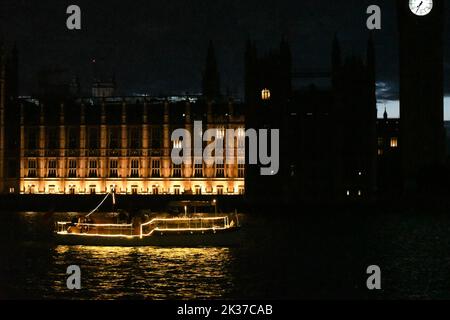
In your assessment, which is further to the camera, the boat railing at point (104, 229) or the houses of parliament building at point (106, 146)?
the houses of parliament building at point (106, 146)

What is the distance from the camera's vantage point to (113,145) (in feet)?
326

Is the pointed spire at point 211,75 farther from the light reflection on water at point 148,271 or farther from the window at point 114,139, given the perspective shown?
the light reflection on water at point 148,271

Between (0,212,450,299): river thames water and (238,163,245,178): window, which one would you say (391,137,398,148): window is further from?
(0,212,450,299): river thames water

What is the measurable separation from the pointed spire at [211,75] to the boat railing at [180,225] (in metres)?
57.3

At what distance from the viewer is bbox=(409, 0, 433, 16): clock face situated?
335 ft

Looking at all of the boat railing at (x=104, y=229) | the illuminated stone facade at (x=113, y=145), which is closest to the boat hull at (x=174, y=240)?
the boat railing at (x=104, y=229)

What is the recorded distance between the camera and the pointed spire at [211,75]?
364 feet

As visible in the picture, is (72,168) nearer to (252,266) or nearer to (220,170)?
(220,170)

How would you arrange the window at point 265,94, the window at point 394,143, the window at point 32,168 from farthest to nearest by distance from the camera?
the window at point 394,143 < the window at point 32,168 < the window at point 265,94

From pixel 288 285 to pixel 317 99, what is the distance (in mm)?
57854

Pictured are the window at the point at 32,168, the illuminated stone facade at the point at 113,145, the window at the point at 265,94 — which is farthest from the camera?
the window at the point at 32,168

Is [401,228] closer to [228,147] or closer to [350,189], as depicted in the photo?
[350,189]
